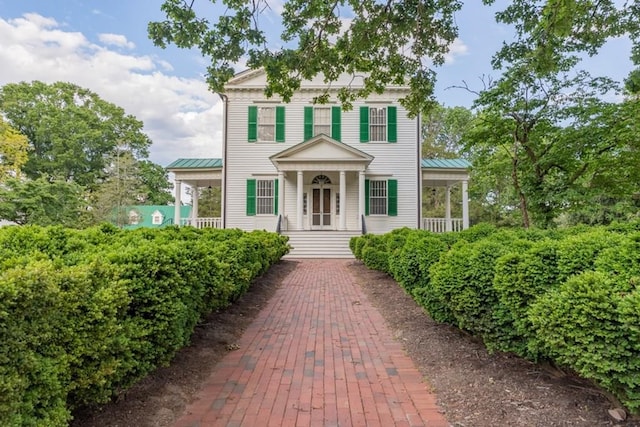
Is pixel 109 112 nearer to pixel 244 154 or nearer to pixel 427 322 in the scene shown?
pixel 244 154

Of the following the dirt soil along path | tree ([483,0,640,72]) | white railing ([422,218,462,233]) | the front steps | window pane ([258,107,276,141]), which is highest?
window pane ([258,107,276,141])

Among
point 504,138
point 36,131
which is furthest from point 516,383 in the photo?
point 36,131

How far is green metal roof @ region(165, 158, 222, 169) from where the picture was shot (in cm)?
1738

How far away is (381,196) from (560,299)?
14912mm

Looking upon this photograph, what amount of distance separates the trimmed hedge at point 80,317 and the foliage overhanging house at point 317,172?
13.5 metres

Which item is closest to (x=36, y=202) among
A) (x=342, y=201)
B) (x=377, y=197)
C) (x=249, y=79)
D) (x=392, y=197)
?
(x=249, y=79)

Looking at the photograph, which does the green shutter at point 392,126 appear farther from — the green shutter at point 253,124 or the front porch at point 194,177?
the front porch at point 194,177

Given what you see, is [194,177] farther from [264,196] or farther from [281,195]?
[281,195]

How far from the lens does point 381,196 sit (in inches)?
667

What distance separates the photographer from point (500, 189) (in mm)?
26688

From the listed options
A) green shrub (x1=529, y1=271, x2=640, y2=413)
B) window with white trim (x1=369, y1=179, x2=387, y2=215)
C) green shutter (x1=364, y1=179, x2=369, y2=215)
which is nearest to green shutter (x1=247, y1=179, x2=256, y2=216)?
green shutter (x1=364, y1=179, x2=369, y2=215)

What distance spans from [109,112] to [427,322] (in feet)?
135

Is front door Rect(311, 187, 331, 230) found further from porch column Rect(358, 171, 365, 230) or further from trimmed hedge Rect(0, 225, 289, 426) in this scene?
trimmed hedge Rect(0, 225, 289, 426)

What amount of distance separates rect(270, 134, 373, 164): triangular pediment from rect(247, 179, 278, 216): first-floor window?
1.68 metres
